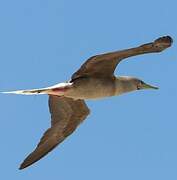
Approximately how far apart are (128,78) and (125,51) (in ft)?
4.83

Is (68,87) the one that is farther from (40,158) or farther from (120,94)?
(40,158)

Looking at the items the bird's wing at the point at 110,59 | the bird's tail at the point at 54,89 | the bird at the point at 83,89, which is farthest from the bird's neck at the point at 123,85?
the bird's tail at the point at 54,89

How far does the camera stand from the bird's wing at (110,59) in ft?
42.4

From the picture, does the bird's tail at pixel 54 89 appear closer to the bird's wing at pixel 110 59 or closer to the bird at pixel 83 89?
the bird at pixel 83 89

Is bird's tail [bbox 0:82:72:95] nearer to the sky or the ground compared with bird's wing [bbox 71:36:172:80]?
nearer to the ground

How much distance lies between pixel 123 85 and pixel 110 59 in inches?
30.1

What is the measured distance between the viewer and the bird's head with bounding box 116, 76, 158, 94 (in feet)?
46.6

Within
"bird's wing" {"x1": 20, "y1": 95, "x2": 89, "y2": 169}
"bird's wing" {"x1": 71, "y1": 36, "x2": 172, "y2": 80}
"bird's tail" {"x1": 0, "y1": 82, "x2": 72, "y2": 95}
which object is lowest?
"bird's wing" {"x1": 20, "y1": 95, "x2": 89, "y2": 169}

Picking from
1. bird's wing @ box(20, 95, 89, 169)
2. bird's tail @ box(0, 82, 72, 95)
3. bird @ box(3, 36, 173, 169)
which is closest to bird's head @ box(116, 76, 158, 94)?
bird @ box(3, 36, 173, 169)

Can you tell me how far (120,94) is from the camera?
14.2 meters

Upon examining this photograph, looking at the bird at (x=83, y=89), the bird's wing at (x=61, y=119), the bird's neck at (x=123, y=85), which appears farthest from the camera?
the bird's wing at (x=61, y=119)

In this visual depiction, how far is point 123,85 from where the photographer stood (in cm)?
1428

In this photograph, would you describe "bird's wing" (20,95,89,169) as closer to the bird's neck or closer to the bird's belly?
the bird's neck

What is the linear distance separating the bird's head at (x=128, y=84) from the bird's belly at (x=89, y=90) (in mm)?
356
